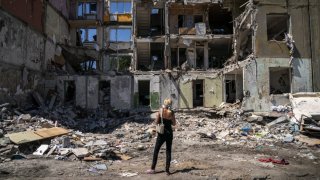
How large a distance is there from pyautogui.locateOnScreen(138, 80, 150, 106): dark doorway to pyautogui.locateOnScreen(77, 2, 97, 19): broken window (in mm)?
11378

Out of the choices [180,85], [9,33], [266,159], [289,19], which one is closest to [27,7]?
[9,33]

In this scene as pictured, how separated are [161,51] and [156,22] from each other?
2.74 meters

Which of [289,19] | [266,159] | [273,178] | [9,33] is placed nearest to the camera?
[273,178]

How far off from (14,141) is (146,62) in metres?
21.6

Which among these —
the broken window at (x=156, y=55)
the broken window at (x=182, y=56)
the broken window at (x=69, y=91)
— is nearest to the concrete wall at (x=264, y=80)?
the broken window at (x=182, y=56)

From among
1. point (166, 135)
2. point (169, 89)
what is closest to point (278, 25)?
point (169, 89)

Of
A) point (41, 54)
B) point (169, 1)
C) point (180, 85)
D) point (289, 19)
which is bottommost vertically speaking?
point (180, 85)

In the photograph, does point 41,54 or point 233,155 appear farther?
point 41,54

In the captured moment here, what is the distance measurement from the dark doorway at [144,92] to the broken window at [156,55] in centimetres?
276

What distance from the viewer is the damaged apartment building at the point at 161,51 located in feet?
75.2

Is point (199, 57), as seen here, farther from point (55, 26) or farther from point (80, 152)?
point (80, 152)

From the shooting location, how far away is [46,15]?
28000 millimetres

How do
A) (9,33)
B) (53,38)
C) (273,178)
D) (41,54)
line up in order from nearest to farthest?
(273,178) → (9,33) → (41,54) → (53,38)

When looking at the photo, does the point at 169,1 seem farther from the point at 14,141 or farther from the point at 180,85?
the point at 14,141
